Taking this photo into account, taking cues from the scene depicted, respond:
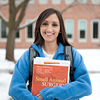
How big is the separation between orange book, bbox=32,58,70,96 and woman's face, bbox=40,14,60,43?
0.31m

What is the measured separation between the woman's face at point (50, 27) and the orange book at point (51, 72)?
12.2 inches

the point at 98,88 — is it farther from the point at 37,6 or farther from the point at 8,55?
the point at 37,6

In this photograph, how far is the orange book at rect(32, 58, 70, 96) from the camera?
154cm

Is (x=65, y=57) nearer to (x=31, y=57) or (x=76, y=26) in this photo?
(x=31, y=57)

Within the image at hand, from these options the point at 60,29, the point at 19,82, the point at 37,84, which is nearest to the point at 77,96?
the point at 37,84

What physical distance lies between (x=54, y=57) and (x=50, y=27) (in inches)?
12.0

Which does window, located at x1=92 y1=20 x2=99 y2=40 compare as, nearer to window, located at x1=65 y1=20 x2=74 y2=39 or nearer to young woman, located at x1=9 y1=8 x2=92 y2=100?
window, located at x1=65 y1=20 x2=74 y2=39

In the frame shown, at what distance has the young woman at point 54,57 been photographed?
149 centimetres

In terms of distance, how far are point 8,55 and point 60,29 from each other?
750 cm

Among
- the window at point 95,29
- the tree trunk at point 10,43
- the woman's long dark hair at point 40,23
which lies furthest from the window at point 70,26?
the woman's long dark hair at point 40,23

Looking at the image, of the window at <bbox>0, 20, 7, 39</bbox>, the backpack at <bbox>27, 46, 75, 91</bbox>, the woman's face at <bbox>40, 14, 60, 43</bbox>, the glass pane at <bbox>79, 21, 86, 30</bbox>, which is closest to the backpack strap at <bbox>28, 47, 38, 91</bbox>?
the backpack at <bbox>27, 46, 75, 91</bbox>

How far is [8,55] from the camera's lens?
896cm

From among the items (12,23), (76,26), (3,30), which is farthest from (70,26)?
(12,23)

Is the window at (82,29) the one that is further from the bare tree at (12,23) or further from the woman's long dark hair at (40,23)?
the woman's long dark hair at (40,23)
